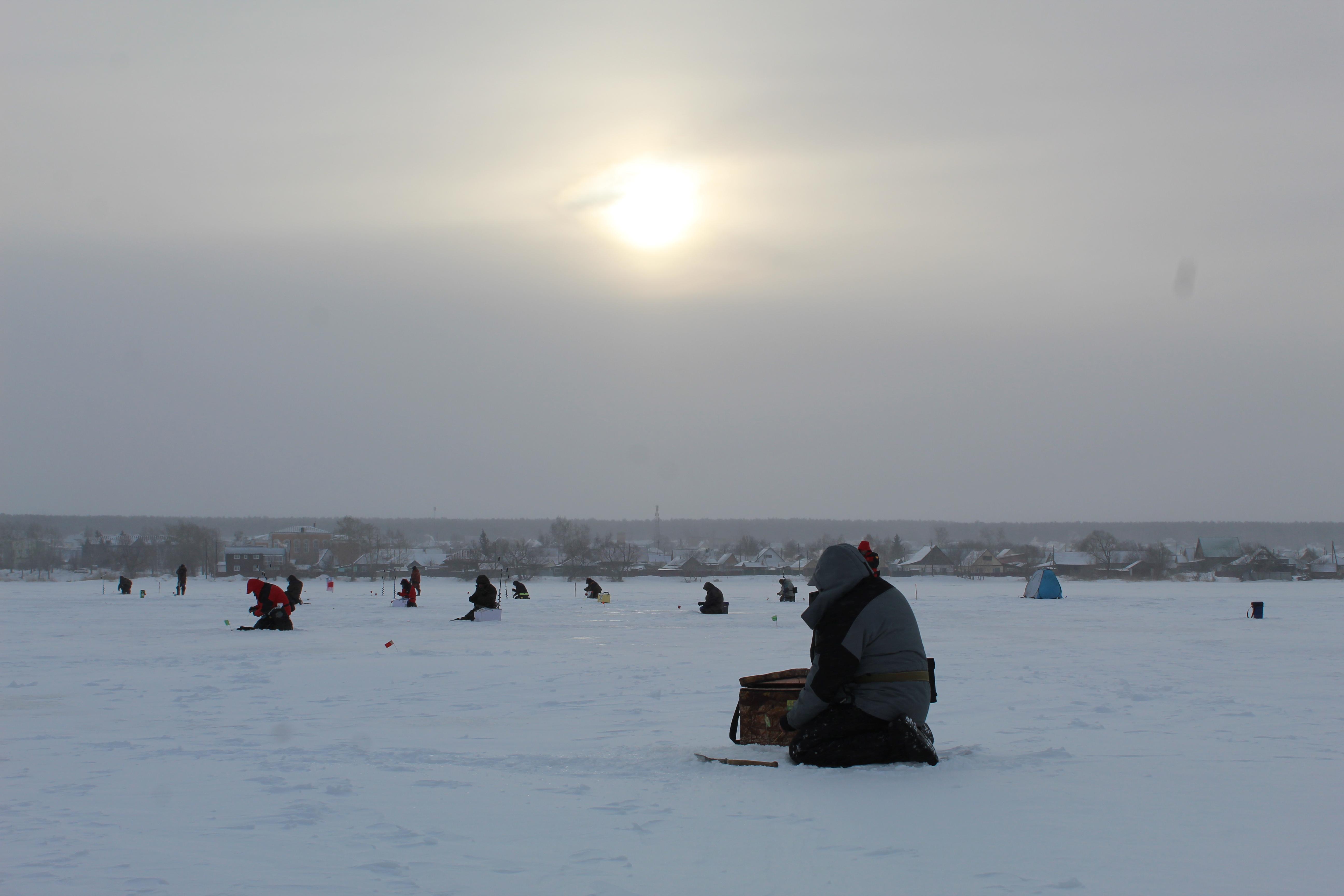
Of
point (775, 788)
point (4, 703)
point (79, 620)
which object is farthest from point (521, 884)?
point (79, 620)

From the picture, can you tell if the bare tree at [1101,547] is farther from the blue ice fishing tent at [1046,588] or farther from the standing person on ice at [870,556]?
the standing person on ice at [870,556]

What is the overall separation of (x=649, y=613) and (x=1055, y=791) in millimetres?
21843

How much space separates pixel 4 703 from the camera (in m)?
10.1

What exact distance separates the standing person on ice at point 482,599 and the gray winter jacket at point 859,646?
665 inches

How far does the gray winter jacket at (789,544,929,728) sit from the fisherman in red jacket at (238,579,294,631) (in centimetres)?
1473

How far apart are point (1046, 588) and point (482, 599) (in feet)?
78.5

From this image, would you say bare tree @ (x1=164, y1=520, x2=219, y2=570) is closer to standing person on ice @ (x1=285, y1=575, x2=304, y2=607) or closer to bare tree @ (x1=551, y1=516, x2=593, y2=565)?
bare tree @ (x1=551, y1=516, x2=593, y2=565)

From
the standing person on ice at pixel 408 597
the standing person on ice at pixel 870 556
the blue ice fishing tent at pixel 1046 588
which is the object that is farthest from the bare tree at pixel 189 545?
the standing person on ice at pixel 870 556

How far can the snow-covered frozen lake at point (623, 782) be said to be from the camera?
4.62 m

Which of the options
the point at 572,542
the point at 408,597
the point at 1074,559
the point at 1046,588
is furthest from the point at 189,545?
the point at 1046,588

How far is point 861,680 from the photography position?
656cm

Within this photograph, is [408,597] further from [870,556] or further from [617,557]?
[617,557]

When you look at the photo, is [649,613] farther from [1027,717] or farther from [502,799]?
[502,799]

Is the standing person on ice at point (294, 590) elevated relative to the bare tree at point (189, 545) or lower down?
elevated
